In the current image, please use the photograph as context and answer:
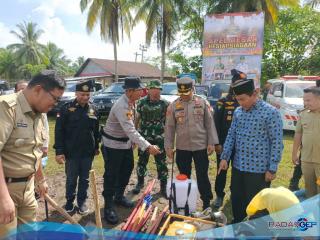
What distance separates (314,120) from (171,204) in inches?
79.6

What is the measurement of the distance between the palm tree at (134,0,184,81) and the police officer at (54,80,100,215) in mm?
17497

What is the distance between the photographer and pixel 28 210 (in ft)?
8.39

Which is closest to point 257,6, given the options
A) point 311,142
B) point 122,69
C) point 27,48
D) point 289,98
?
point 289,98

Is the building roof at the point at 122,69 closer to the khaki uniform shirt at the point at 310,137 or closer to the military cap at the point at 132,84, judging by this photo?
the military cap at the point at 132,84

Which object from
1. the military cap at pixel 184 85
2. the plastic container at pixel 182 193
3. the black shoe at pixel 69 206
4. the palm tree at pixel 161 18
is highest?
the palm tree at pixel 161 18

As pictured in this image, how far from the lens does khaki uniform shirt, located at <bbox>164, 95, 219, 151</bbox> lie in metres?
4.14

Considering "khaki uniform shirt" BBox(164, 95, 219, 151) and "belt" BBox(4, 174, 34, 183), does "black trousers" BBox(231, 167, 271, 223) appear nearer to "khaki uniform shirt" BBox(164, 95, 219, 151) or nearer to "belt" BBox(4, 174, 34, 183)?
"khaki uniform shirt" BBox(164, 95, 219, 151)

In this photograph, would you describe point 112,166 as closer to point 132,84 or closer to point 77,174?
point 77,174

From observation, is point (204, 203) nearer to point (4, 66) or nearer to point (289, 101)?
point (289, 101)

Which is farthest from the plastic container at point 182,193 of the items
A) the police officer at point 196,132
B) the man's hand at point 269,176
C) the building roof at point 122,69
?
the building roof at point 122,69

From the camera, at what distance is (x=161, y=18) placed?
69.9ft

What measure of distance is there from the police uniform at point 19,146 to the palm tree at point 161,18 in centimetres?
1931

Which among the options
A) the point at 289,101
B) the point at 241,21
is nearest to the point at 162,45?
the point at 241,21

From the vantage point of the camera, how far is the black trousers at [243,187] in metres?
3.30
